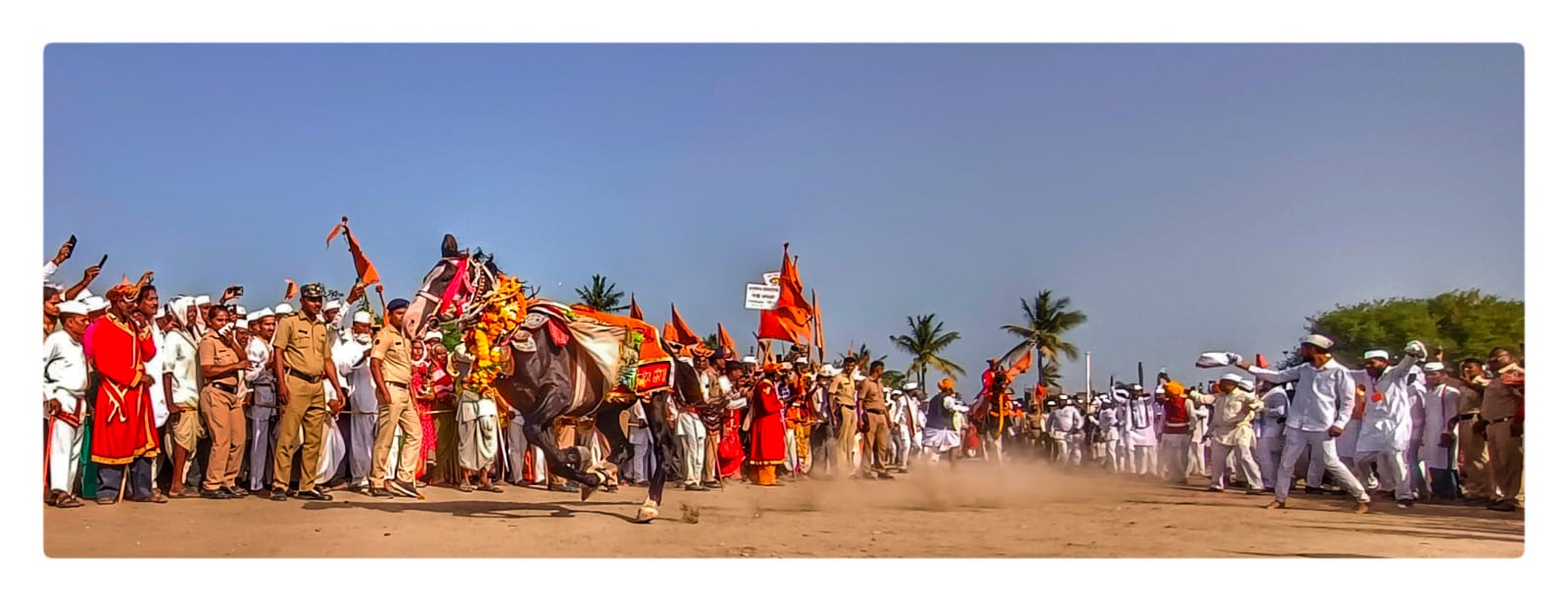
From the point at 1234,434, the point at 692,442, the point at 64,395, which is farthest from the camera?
the point at 1234,434

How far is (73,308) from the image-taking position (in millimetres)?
9500

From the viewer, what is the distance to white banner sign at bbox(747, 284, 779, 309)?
12117 mm

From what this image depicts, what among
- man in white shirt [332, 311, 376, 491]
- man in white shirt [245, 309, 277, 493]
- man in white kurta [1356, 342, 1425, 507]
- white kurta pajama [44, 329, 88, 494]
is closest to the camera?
white kurta pajama [44, 329, 88, 494]

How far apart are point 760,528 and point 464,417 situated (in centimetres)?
392

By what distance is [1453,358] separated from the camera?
1320cm

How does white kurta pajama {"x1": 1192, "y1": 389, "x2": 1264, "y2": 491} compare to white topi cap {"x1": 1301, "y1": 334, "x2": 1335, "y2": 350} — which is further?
white kurta pajama {"x1": 1192, "y1": 389, "x2": 1264, "y2": 491}

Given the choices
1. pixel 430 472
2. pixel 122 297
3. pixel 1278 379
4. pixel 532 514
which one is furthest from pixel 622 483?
pixel 1278 379

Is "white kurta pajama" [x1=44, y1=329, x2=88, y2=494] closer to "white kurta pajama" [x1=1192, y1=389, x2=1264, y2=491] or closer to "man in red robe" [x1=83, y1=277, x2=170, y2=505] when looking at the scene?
"man in red robe" [x1=83, y1=277, x2=170, y2=505]

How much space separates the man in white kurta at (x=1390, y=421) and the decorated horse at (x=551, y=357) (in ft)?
21.9

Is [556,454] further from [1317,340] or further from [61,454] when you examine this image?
[1317,340]

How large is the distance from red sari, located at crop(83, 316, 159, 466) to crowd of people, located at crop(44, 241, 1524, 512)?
0.05 ft

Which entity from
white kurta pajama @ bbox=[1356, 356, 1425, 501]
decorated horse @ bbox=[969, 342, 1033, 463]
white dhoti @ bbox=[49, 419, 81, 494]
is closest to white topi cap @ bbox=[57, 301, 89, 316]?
white dhoti @ bbox=[49, 419, 81, 494]

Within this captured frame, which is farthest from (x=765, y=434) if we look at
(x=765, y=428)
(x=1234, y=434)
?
(x=1234, y=434)

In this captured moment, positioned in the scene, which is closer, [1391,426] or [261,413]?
[261,413]
